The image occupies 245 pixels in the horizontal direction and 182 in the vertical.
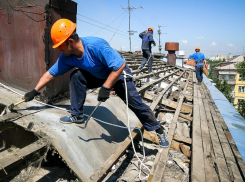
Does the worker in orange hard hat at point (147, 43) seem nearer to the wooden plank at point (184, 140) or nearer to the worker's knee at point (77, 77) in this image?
the wooden plank at point (184, 140)

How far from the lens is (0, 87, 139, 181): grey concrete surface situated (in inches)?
77.7

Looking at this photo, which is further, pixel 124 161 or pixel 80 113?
pixel 124 161

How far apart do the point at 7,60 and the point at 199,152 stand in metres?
3.53

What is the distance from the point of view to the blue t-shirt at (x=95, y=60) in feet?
7.00

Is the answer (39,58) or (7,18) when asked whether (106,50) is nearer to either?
(39,58)

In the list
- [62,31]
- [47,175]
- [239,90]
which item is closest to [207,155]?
[47,175]

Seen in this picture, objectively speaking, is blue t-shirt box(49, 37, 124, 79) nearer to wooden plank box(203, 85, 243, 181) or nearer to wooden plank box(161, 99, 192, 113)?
wooden plank box(203, 85, 243, 181)

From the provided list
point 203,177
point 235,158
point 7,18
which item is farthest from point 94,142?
point 7,18

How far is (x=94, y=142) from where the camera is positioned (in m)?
2.43

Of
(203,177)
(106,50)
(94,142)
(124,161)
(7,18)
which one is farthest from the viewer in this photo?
(7,18)

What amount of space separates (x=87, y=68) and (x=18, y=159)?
4.13ft

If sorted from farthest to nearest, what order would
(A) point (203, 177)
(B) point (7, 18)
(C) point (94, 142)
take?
(B) point (7, 18) < (C) point (94, 142) < (A) point (203, 177)

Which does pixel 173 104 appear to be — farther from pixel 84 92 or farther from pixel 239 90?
pixel 239 90

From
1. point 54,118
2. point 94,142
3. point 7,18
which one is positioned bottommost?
point 94,142
